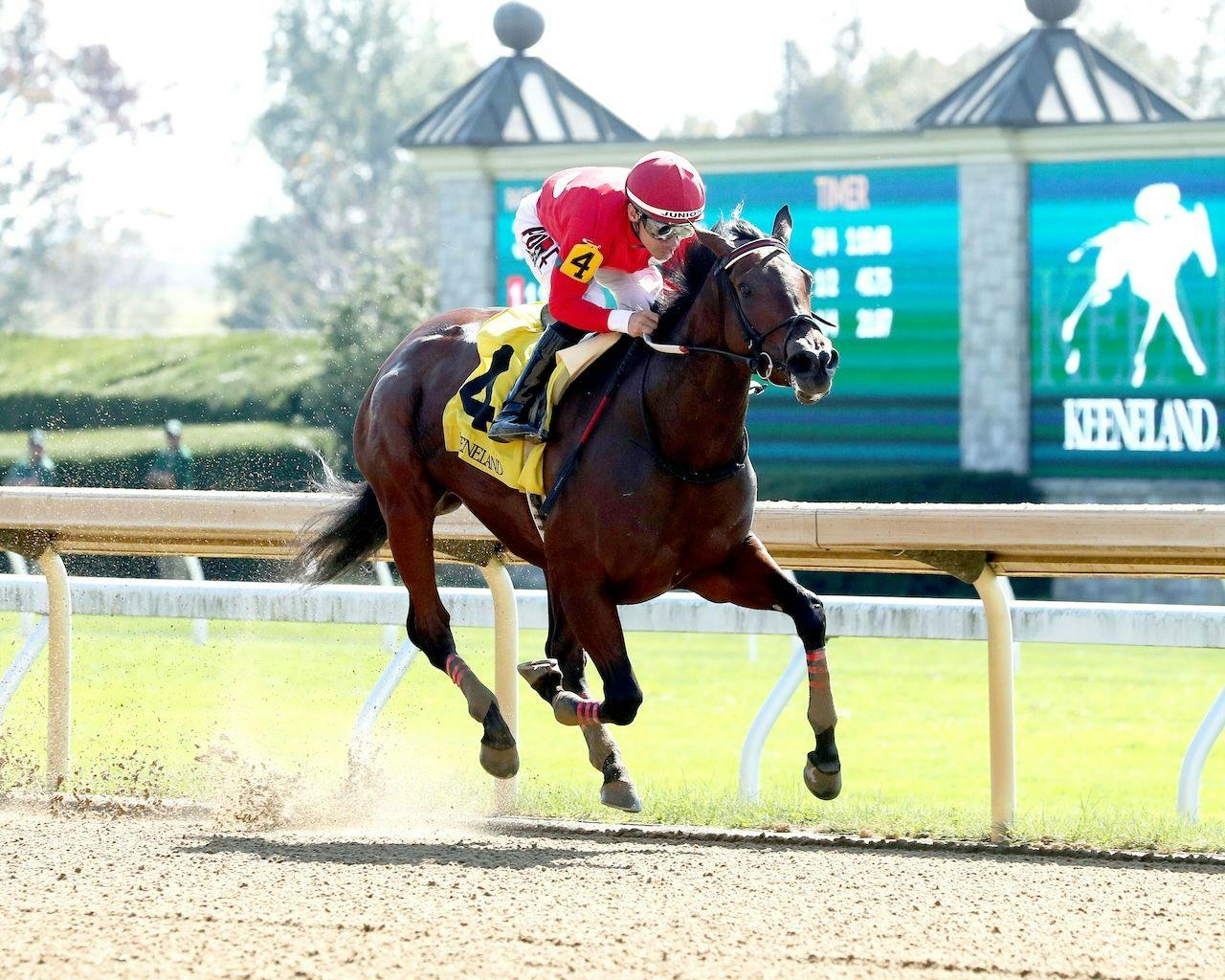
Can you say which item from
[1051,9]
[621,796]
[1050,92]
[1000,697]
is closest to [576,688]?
[621,796]

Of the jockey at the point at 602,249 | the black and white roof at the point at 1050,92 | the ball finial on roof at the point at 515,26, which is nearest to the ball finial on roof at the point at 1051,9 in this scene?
the black and white roof at the point at 1050,92

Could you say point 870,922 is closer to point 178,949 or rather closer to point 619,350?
point 178,949

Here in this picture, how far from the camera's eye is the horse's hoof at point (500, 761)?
510 centimetres

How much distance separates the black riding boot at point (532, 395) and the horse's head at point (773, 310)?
21.6 inches

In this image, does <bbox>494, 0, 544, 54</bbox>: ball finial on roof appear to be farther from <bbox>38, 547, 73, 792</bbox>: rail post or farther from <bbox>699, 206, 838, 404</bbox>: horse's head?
<bbox>699, 206, 838, 404</bbox>: horse's head

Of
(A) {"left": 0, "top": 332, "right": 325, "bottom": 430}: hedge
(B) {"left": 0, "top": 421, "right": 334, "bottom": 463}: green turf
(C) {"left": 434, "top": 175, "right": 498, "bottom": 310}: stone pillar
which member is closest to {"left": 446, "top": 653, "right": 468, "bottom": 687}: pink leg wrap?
(C) {"left": 434, "top": 175, "right": 498, "bottom": 310}: stone pillar

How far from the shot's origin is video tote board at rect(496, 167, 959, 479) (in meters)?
14.5

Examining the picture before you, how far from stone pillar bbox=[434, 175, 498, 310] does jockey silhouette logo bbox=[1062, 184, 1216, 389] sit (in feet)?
15.3

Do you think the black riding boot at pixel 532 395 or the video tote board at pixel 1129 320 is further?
the video tote board at pixel 1129 320

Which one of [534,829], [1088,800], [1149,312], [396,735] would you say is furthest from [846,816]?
[1149,312]

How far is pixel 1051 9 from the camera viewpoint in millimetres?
15922

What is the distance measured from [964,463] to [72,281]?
5556 cm

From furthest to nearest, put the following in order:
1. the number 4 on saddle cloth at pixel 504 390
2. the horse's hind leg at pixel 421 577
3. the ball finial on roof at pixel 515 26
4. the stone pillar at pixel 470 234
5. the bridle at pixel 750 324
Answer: the ball finial on roof at pixel 515 26, the stone pillar at pixel 470 234, the horse's hind leg at pixel 421 577, the number 4 on saddle cloth at pixel 504 390, the bridle at pixel 750 324

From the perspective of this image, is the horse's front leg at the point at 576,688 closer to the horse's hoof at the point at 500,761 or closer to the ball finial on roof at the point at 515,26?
the horse's hoof at the point at 500,761
